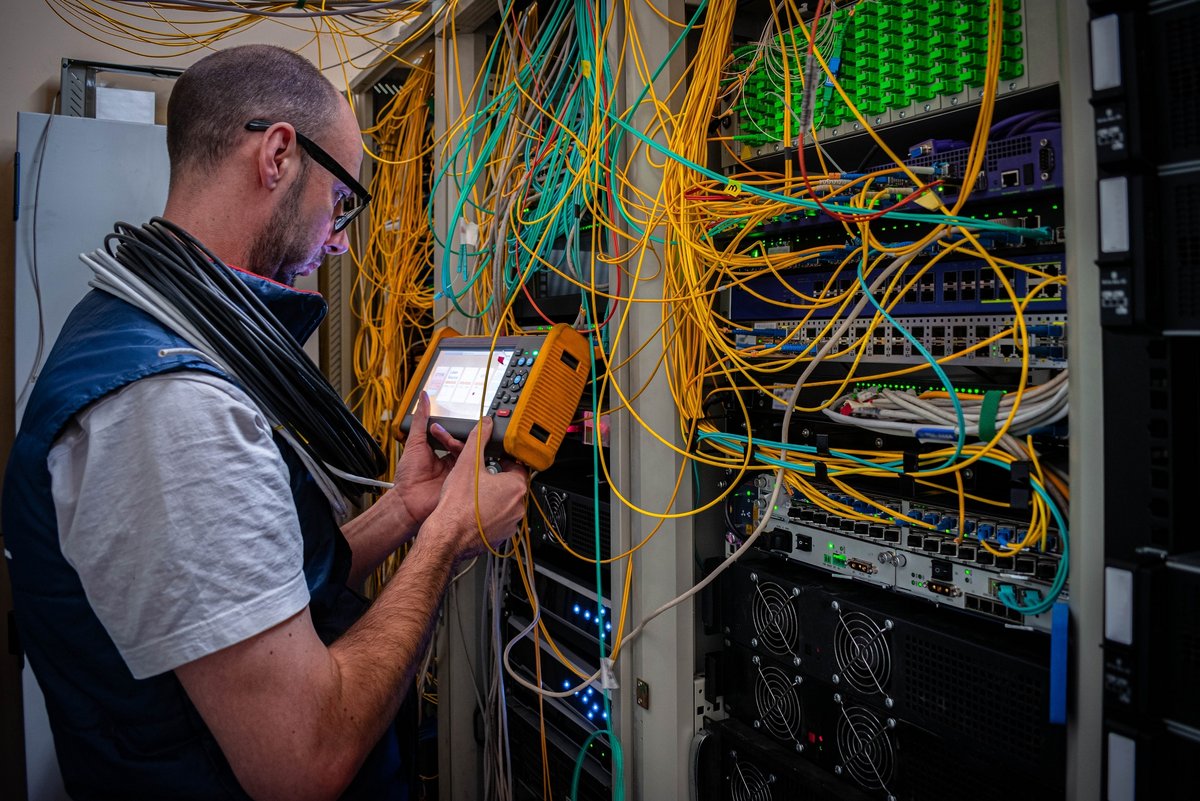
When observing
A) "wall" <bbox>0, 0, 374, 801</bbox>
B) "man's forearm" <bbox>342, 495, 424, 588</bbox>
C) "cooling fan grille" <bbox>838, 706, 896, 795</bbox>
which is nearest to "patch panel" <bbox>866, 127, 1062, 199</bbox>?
"cooling fan grille" <bbox>838, 706, 896, 795</bbox>

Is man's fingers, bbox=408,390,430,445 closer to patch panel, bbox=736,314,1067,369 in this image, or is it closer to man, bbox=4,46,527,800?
man, bbox=4,46,527,800

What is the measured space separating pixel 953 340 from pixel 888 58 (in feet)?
1.29

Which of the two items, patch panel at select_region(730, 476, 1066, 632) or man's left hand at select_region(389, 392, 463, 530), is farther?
man's left hand at select_region(389, 392, 463, 530)

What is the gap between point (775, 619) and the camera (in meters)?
1.25

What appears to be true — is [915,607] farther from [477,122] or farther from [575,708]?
[477,122]

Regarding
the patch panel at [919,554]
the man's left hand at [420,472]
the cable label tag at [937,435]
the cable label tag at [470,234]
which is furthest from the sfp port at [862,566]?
the cable label tag at [470,234]

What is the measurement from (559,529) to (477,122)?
883 mm

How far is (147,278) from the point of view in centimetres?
101

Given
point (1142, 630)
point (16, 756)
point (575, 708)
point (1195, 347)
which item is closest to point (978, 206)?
point (1195, 347)

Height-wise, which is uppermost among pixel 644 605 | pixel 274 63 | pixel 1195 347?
pixel 274 63

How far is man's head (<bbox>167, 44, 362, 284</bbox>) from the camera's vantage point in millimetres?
1098

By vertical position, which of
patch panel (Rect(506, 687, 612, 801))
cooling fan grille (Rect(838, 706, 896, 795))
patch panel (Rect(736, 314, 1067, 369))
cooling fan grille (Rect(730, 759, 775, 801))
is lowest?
patch panel (Rect(506, 687, 612, 801))

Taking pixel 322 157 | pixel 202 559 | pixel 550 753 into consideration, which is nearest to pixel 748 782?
pixel 550 753

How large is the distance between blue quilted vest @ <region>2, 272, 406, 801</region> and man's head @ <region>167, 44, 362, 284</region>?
213 mm
